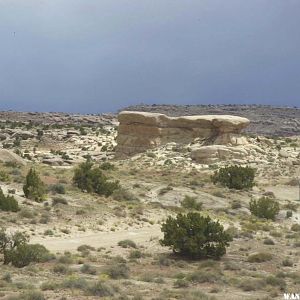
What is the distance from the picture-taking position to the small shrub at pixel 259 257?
53.2ft

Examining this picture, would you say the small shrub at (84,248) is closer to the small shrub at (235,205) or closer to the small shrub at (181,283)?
the small shrub at (181,283)

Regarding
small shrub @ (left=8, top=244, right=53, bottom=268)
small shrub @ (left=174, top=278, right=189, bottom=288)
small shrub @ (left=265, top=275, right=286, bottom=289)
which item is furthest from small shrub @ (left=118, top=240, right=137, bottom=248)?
small shrub @ (left=265, top=275, right=286, bottom=289)

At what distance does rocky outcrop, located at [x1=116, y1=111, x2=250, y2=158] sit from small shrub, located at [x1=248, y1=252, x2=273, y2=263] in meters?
25.9

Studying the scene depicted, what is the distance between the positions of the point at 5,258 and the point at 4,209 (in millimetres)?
6742

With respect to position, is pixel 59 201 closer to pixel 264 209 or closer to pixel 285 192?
pixel 264 209

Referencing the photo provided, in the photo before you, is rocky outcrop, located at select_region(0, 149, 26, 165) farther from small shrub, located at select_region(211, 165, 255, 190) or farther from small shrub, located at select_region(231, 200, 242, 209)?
small shrub, located at select_region(231, 200, 242, 209)

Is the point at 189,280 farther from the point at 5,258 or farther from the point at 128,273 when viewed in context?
the point at 5,258

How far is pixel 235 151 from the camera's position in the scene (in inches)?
1597

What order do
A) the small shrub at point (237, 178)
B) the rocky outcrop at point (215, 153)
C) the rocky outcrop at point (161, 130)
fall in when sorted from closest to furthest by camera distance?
the small shrub at point (237, 178), the rocky outcrop at point (215, 153), the rocky outcrop at point (161, 130)

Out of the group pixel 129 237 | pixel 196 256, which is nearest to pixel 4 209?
pixel 129 237

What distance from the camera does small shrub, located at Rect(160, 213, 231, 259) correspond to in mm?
16578

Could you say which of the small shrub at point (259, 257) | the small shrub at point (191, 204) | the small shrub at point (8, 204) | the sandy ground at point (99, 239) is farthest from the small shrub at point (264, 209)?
the small shrub at point (8, 204)

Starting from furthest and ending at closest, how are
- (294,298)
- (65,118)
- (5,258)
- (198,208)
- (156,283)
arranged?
1. (65,118)
2. (198,208)
3. (5,258)
4. (156,283)
5. (294,298)

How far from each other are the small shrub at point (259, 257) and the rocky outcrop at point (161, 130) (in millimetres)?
25859
